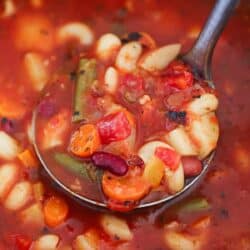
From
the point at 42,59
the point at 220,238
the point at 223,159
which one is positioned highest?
the point at 42,59

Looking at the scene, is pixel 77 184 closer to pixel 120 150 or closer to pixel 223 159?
pixel 120 150

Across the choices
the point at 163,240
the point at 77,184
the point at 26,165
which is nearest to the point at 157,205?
the point at 163,240

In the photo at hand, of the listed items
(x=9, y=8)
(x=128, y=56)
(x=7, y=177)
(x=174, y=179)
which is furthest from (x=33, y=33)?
(x=174, y=179)

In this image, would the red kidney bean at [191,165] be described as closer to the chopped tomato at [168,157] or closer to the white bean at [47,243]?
the chopped tomato at [168,157]

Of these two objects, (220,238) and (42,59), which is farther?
(42,59)

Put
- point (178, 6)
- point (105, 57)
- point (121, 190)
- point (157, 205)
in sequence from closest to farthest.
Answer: point (121, 190) < point (157, 205) < point (105, 57) < point (178, 6)

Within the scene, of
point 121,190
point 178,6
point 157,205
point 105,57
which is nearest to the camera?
point 121,190
